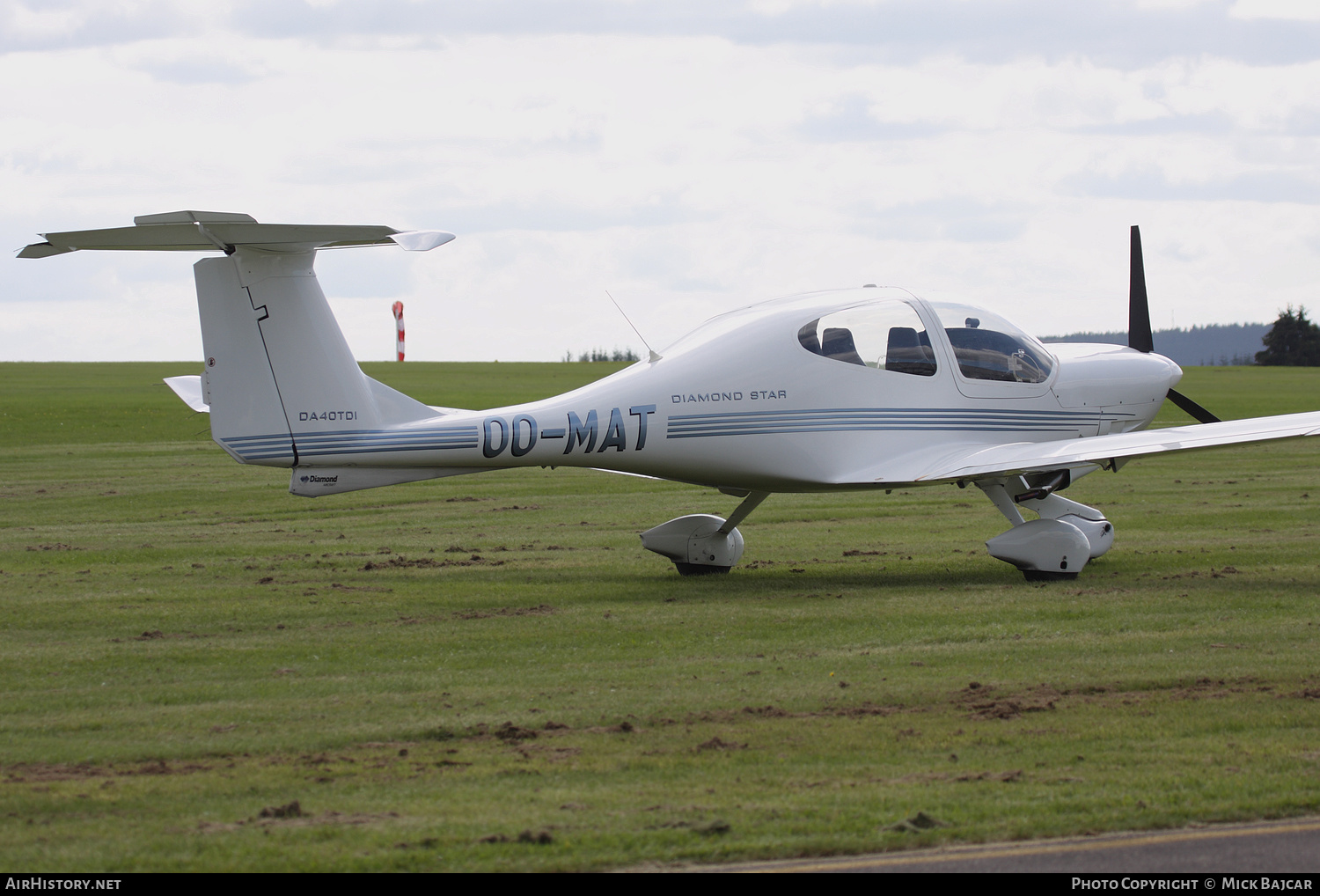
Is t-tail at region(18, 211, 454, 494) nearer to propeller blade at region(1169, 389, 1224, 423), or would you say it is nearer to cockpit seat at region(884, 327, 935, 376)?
cockpit seat at region(884, 327, 935, 376)

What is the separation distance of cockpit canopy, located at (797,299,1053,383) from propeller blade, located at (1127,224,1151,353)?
9.27 feet

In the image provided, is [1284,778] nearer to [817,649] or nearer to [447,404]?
[817,649]

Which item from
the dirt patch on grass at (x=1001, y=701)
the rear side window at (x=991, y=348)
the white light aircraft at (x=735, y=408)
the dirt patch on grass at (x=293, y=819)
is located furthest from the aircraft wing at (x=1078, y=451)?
the dirt patch on grass at (x=293, y=819)

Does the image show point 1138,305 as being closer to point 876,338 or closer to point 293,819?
point 876,338

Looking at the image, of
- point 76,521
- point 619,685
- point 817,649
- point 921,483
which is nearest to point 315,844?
point 619,685

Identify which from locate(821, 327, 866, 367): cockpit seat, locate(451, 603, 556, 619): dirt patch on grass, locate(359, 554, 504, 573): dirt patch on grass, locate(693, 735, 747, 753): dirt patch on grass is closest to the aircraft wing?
locate(821, 327, 866, 367): cockpit seat

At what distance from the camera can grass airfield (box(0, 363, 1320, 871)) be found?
6.11 metres

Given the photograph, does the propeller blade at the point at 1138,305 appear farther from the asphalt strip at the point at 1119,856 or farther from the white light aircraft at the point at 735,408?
the asphalt strip at the point at 1119,856

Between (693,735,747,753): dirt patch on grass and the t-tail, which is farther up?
the t-tail

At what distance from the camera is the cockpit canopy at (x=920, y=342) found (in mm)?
13656

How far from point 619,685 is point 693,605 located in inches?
135

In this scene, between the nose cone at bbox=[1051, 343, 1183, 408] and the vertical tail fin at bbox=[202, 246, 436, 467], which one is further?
the nose cone at bbox=[1051, 343, 1183, 408]

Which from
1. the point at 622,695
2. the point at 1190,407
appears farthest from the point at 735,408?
the point at 1190,407

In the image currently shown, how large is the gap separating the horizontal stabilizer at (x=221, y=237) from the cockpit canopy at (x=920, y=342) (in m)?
4.26
